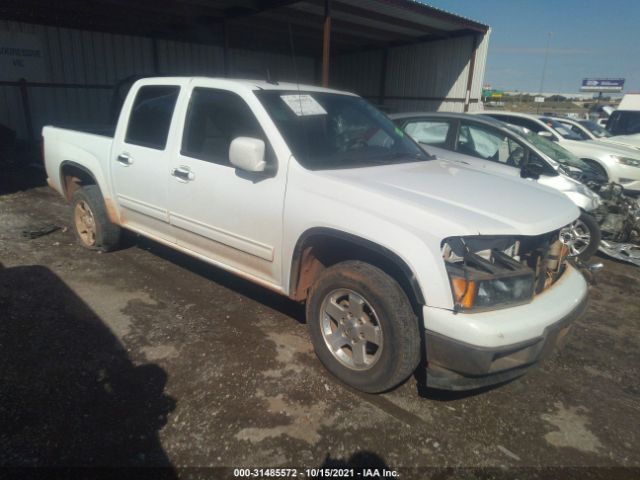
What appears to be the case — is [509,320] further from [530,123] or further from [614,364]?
[530,123]

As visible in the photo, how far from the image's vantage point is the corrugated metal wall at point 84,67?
39.1 feet

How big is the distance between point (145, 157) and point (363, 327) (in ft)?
8.25

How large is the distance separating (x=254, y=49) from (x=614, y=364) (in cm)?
1624

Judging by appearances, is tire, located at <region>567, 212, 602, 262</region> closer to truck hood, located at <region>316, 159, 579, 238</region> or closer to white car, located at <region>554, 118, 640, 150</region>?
truck hood, located at <region>316, 159, 579, 238</region>

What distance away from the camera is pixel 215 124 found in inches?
140

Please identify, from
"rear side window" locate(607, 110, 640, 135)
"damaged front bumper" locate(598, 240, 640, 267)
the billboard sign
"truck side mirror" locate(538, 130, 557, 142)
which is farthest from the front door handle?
the billboard sign

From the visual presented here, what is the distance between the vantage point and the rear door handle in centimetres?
410

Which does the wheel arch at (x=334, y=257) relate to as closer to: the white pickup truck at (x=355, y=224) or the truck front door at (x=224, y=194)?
the white pickup truck at (x=355, y=224)

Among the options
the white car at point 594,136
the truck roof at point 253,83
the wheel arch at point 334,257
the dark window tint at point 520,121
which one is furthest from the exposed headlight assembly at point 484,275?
the white car at point 594,136

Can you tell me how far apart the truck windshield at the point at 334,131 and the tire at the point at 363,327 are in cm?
83

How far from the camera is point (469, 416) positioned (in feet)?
8.97

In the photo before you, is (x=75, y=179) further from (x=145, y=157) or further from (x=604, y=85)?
(x=604, y=85)

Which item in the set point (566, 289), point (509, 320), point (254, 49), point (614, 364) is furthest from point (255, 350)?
point (254, 49)

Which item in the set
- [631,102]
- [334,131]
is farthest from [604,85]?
[334,131]
